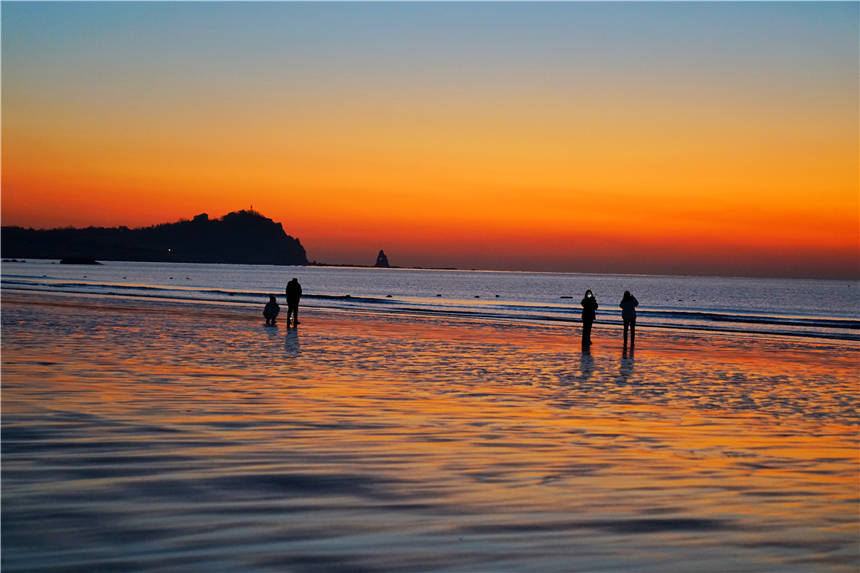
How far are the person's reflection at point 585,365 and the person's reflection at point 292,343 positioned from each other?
266 inches

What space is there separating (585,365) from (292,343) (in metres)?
8.41

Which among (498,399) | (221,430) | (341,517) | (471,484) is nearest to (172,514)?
(341,517)

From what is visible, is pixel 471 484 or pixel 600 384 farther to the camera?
pixel 600 384

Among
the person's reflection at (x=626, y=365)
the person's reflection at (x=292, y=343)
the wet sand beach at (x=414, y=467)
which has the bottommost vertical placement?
the person's reflection at (x=626, y=365)

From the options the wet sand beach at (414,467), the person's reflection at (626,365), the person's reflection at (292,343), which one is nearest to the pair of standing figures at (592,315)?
the person's reflection at (626,365)

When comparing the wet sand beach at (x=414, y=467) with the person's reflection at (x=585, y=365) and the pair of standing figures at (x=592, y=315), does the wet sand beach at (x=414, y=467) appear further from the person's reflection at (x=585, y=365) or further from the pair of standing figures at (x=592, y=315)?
the pair of standing figures at (x=592, y=315)

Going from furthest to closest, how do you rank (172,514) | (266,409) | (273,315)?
(273,315) < (266,409) < (172,514)

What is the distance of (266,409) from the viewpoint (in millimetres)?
11648

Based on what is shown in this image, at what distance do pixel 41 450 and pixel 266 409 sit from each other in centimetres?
358

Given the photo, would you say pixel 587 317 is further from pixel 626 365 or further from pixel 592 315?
pixel 626 365

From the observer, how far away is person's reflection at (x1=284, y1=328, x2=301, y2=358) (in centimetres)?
2081

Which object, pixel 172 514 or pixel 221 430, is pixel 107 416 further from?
pixel 172 514

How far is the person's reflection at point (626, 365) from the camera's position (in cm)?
1809

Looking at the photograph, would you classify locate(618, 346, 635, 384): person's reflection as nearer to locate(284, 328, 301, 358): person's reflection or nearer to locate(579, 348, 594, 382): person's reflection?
locate(579, 348, 594, 382): person's reflection
